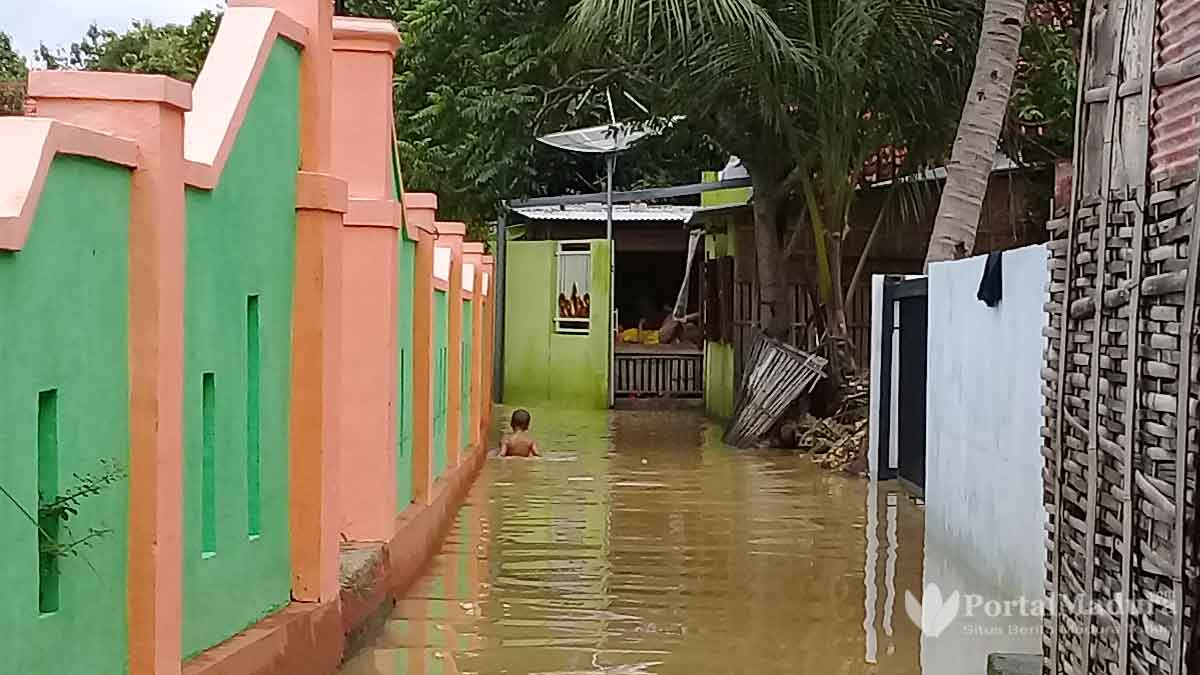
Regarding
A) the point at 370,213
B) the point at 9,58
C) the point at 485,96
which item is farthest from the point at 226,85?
the point at 9,58

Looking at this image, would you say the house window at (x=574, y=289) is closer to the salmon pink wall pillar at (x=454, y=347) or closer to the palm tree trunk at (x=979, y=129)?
the palm tree trunk at (x=979, y=129)

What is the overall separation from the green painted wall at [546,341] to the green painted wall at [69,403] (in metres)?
22.1

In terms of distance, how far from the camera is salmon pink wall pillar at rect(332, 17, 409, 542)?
8.82 m

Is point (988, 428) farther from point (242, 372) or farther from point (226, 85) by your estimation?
point (226, 85)

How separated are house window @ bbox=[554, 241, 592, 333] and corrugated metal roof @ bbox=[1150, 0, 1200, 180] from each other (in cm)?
2179

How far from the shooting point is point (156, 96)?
4.91 metres

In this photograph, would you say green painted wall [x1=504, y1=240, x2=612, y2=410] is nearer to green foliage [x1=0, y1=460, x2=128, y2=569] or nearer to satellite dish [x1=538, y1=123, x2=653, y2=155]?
satellite dish [x1=538, y1=123, x2=653, y2=155]

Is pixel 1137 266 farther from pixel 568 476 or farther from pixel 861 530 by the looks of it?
pixel 568 476

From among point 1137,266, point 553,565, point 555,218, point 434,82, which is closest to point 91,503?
point 1137,266

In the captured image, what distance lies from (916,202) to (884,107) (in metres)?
2.56

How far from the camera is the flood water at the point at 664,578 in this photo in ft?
26.9

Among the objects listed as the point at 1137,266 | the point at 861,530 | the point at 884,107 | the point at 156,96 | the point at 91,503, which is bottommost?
the point at 861,530

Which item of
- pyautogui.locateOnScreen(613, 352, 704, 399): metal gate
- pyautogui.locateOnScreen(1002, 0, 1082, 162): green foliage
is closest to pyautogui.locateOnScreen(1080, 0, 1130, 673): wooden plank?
pyautogui.locateOnScreen(1002, 0, 1082, 162): green foliage

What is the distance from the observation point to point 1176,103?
534 cm
